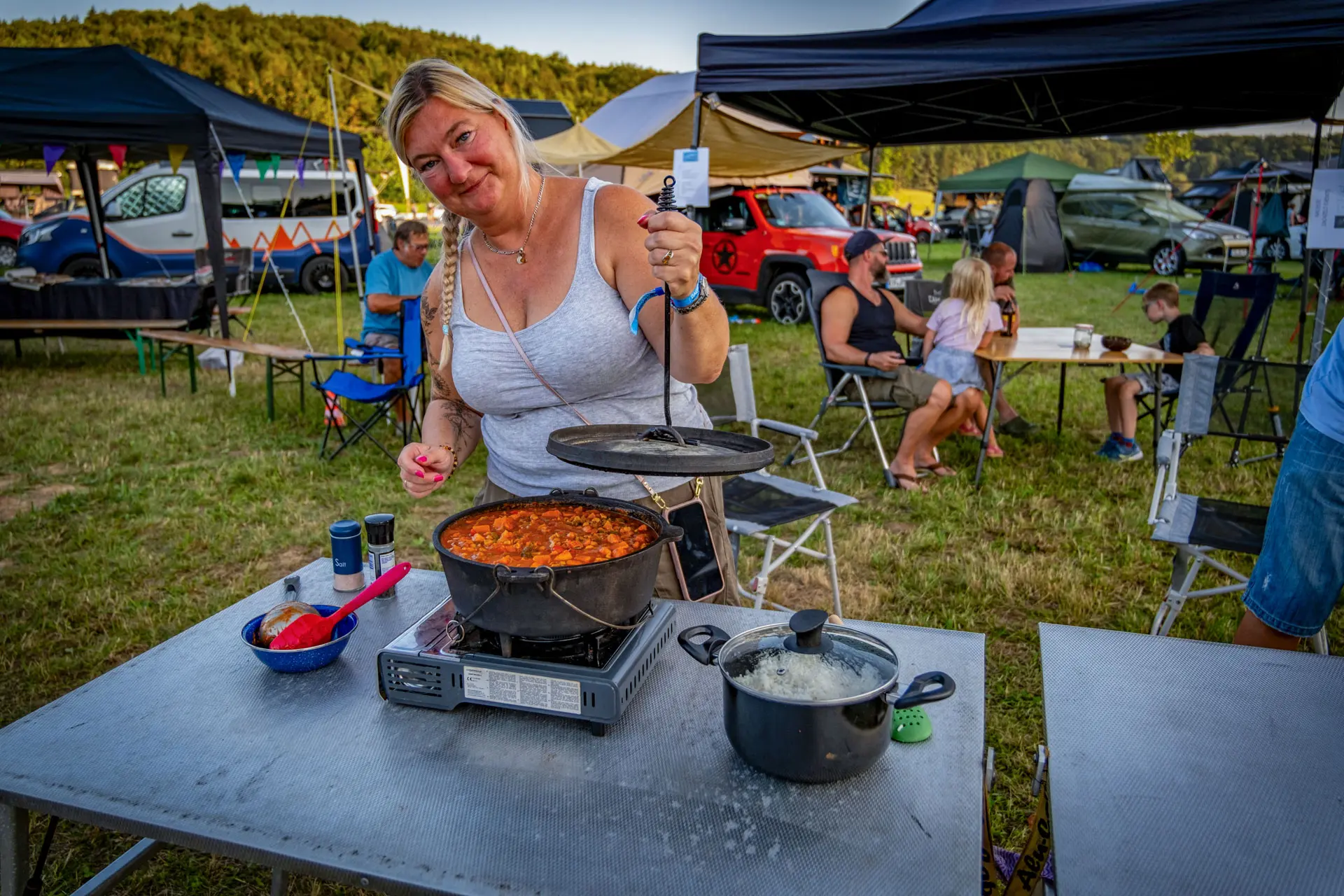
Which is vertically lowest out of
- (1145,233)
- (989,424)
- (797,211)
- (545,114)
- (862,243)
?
(989,424)

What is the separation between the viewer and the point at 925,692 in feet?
4.00

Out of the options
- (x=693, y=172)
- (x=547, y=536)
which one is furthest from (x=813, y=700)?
(x=693, y=172)

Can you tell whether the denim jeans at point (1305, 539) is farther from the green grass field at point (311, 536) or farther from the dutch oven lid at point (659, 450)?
the dutch oven lid at point (659, 450)

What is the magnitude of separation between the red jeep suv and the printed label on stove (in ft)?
35.6

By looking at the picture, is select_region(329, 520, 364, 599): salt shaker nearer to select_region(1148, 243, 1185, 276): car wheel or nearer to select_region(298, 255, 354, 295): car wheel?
select_region(298, 255, 354, 295): car wheel

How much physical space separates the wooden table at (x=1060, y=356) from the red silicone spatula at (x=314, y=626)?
464 centimetres

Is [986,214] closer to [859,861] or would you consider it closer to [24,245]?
[24,245]

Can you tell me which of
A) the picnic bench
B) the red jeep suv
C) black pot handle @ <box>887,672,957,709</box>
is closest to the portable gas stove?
black pot handle @ <box>887,672,957,709</box>

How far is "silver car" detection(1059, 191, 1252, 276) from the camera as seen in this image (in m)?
18.8

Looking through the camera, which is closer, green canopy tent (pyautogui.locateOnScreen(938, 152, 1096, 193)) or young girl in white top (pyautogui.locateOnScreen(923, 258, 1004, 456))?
young girl in white top (pyautogui.locateOnScreen(923, 258, 1004, 456))

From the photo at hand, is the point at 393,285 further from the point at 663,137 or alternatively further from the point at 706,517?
the point at 706,517

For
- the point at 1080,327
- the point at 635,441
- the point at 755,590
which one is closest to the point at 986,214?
the point at 1080,327

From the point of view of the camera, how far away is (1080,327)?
19.8ft

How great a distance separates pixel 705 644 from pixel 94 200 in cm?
1492
